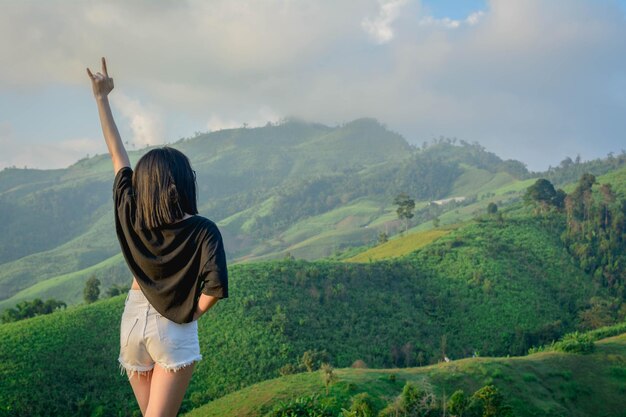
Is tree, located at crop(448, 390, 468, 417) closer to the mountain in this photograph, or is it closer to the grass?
the mountain

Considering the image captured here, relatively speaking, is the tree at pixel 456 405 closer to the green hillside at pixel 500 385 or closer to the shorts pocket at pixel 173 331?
the green hillside at pixel 500 385

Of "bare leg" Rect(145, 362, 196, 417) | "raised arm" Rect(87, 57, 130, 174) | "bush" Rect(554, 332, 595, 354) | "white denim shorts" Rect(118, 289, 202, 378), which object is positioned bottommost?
"bush" Rect(554, 332, 595, 354)

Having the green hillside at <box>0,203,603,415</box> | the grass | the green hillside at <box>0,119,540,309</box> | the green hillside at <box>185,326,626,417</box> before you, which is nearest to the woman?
the green hillside at <box>185,326,626,417</box>

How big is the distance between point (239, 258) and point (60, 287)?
1570 inches

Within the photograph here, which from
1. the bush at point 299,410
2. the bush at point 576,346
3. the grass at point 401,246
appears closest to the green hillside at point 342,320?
the grass at point 401,246

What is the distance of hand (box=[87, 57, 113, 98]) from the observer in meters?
4.50

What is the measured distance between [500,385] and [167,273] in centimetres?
2288

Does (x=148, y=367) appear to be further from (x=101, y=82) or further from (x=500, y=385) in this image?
(x=500, y=385)

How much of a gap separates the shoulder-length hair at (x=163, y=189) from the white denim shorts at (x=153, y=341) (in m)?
0.57

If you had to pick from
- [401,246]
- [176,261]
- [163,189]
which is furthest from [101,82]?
[401,246]

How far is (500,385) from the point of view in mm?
24250

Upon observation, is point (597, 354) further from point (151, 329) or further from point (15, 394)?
point (151, 329)

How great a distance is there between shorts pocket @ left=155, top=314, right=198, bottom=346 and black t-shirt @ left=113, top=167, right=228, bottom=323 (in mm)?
58

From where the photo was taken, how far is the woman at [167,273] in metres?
3.75
